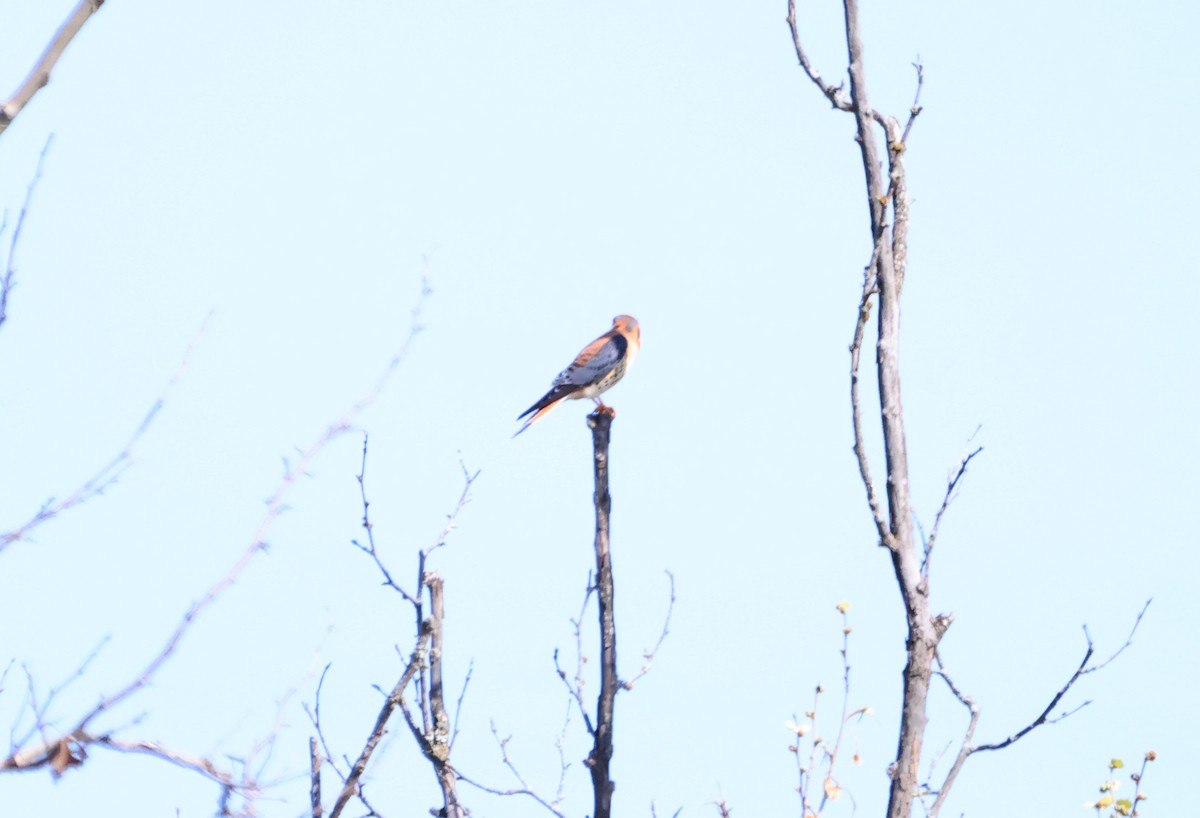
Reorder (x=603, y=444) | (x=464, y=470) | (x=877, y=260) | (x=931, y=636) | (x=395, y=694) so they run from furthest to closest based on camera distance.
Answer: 1. (x=464, y=470)
2. (x=603, y=444)
3. (x=877, y=260)
4. (x=931, y=636)
5. (x=395, y=694)

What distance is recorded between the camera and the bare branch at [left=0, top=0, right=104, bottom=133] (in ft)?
7.22

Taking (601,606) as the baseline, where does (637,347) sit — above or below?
above

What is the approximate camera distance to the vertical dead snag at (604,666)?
337 centimetres

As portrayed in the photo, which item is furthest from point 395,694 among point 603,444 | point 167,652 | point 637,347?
point 637,347

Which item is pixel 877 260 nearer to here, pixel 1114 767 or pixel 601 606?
pixel 601 606

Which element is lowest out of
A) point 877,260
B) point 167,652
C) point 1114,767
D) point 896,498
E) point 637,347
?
point 167,652

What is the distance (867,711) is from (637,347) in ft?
12.3

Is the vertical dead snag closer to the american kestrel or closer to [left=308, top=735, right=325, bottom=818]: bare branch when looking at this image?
[left=308, top=735, right=325, bottom=818]: bare branch

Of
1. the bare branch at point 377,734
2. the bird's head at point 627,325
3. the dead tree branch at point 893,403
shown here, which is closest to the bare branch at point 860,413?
the dead tree branch at point 893,403

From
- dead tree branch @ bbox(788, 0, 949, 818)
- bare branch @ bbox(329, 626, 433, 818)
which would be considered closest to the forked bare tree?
dead tree branch @ bbox(788, 0, 949, 818)

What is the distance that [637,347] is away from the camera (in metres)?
7.78

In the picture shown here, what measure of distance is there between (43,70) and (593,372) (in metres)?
4.98

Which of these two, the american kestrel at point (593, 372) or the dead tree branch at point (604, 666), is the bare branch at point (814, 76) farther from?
the american kestrel at point (593, 372)

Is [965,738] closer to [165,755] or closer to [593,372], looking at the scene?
[165,755]
